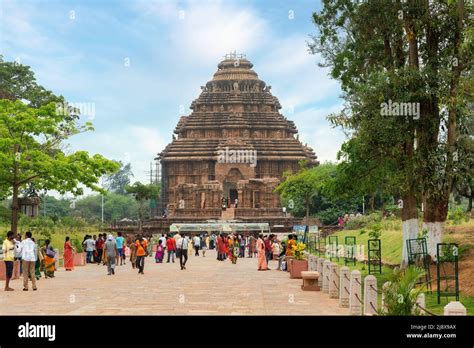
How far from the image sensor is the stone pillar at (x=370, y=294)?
47.5 ft

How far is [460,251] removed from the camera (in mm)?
25234

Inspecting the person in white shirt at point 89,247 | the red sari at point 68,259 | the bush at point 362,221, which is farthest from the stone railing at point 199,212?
the red sari at point 68,259

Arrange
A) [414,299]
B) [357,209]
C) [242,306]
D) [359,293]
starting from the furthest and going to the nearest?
[357,209]
[242,306]
[359,293]
[414,299]

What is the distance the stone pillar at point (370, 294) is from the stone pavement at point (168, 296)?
1523mm

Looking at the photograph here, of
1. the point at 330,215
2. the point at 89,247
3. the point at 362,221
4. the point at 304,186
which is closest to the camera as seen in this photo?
the point at 89,247

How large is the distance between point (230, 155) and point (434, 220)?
56.0 metres

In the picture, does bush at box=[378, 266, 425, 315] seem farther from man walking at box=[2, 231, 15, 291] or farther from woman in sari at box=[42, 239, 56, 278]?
woman in sari at box=[42, 239, 56, 278]

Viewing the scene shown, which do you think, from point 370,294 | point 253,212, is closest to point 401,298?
point 370,294

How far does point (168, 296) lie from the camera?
18938mm

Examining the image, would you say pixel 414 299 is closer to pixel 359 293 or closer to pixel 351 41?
pixel 359 293

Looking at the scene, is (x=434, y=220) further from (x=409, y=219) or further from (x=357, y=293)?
(x=357, y=293)

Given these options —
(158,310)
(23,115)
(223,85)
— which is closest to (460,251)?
(158,310)

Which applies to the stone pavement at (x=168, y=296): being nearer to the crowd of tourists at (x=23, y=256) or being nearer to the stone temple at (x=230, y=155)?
the crowd of tourists at (x=23, y=256)
